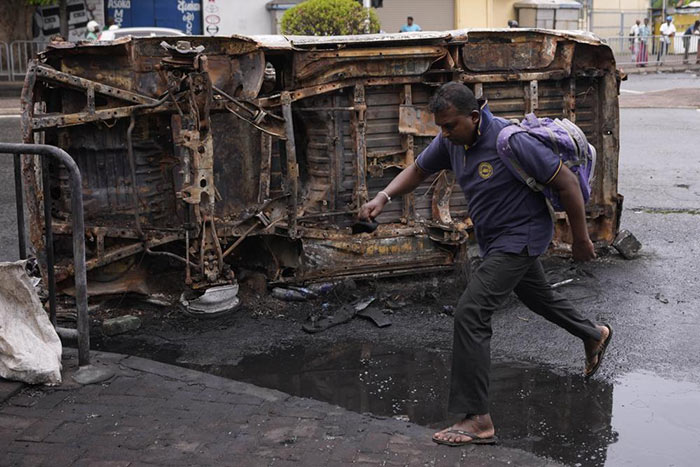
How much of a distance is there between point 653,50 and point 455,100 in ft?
112

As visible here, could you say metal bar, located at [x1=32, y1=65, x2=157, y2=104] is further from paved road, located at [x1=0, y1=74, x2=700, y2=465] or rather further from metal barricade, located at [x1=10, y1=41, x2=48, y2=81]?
metal barricade, located at [x1=10, y1=41, x2=48, y2=81]

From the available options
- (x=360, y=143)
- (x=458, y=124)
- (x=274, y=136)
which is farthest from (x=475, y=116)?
(x=360, y=143)

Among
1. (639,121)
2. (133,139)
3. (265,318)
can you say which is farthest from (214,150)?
(639,121)

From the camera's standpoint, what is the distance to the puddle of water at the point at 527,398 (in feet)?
15.5

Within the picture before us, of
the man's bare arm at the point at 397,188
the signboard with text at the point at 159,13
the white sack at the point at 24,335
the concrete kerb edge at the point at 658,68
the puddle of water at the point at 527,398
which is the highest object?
the signboard with text at the point at 159,13

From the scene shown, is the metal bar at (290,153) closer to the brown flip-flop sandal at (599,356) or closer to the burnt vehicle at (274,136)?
the burnt vehicle at (274,136)

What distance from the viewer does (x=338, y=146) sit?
736 cm

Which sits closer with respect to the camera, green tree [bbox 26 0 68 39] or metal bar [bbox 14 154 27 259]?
metal bar [bbox 14 154 27 259]

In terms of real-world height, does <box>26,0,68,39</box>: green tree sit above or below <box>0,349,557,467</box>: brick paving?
above

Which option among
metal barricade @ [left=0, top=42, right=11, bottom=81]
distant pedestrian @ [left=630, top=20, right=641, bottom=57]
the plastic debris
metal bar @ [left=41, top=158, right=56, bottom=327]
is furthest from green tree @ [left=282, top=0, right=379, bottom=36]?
distant pedestrian @ [left=630, top=20, right=641, bottom=57]

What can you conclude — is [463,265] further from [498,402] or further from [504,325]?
[498,402]

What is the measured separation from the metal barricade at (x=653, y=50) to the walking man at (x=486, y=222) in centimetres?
3150

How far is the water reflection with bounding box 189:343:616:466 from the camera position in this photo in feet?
15.9

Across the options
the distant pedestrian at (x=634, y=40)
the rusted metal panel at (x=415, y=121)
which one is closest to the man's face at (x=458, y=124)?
the rusted metal panel at (x=415, y=121)
